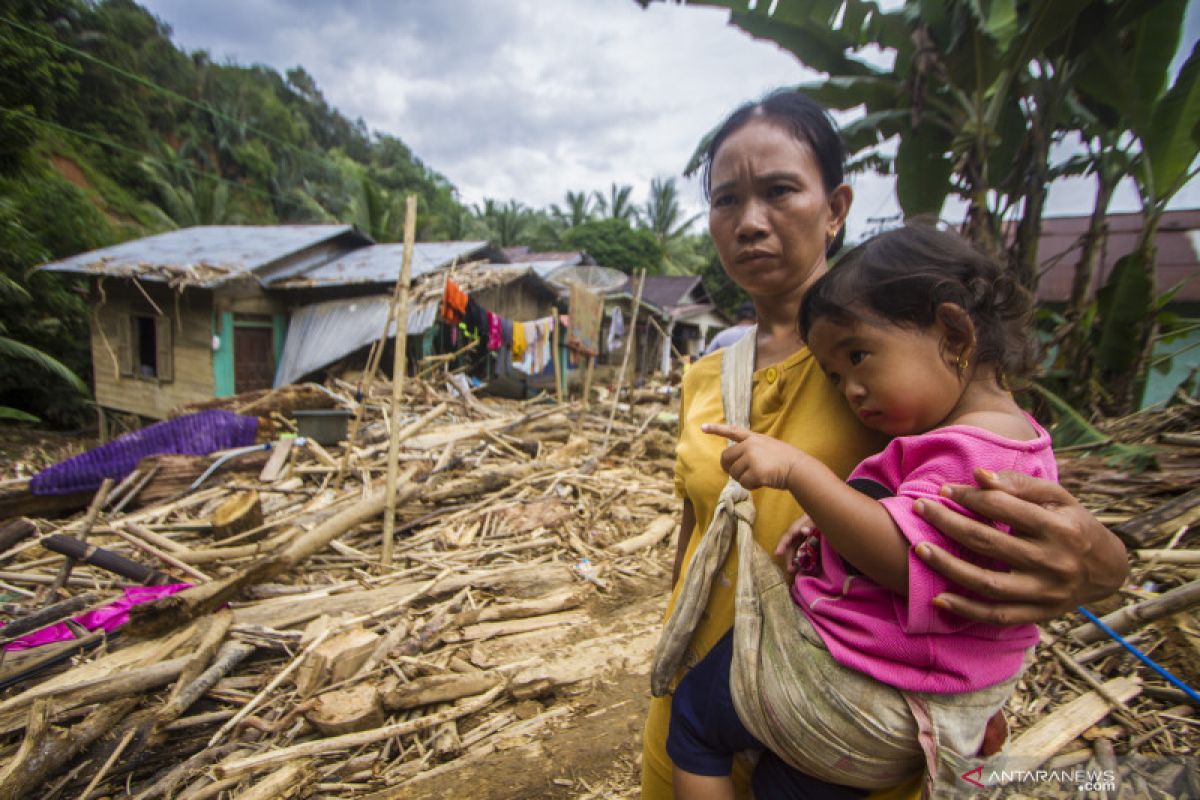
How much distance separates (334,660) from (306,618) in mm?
731

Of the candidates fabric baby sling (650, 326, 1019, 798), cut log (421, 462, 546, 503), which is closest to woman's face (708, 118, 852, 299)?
fabric baby sling (650, 326, 1019, 798)

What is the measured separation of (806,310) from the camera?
1.08 meters

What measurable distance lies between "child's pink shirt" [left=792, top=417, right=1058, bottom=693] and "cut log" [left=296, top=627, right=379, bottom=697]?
2.95 m

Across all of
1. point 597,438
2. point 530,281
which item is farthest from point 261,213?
point 597,438

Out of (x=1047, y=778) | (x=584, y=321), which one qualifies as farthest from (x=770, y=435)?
(x=584, y=321)

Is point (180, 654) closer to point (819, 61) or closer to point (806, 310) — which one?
point (806, 310)

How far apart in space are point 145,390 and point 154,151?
21.9m

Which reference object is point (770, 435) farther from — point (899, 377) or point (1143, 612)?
point (1143, 612)

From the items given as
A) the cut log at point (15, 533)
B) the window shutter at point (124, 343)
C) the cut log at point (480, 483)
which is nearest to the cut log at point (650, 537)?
the cut log at point (480, 483)

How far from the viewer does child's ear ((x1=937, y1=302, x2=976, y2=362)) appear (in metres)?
0.95

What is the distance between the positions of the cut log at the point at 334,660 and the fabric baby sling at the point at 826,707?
110 inches

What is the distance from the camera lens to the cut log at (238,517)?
450 centimetres

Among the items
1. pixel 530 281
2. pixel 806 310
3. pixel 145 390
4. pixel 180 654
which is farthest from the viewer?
pixel 530 281

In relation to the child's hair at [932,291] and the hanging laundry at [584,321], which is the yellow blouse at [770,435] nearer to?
the child's hair at [932,291]
